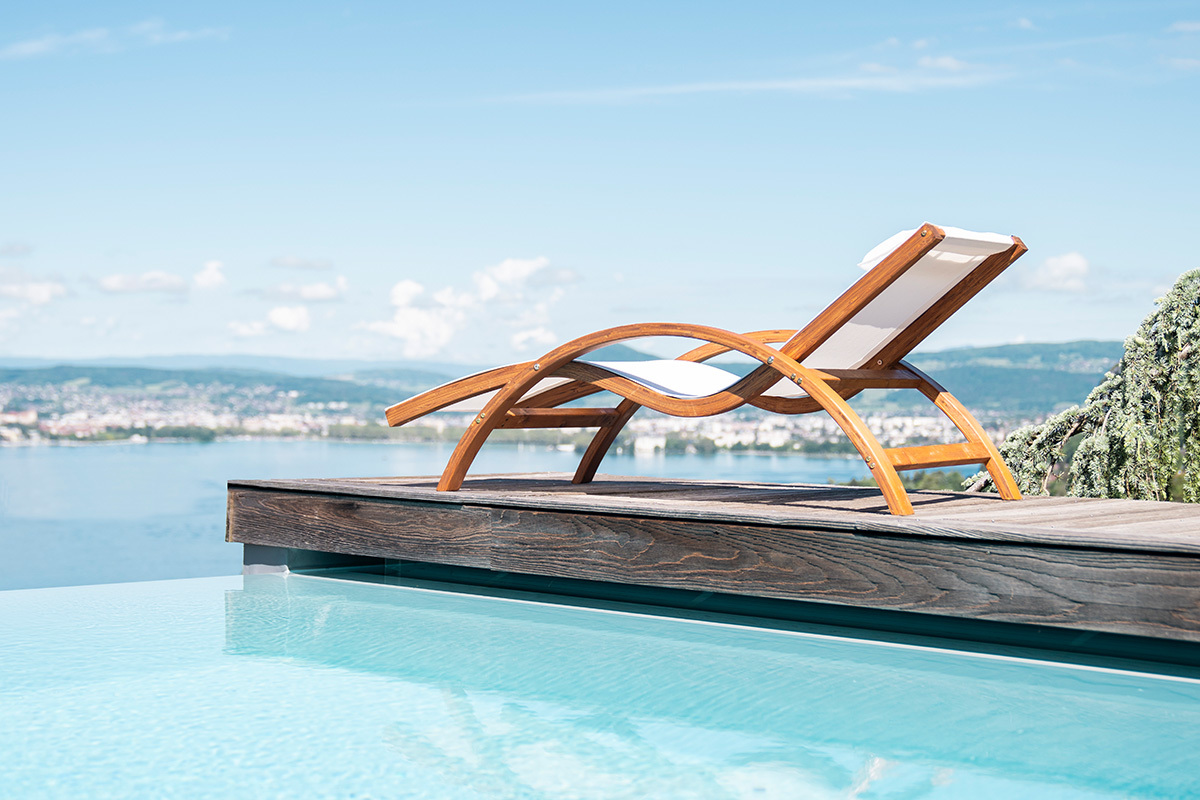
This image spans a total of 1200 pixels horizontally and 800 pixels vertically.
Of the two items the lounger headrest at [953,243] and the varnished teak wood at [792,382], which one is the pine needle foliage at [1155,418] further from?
the lounger headrest at [953,243]

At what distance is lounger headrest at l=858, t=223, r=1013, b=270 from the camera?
14.1ft

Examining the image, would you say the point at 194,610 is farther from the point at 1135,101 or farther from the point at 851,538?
the point at 1135,101

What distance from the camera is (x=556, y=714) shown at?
11.0ft

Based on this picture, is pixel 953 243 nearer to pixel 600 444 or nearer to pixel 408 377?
pixel 600 444

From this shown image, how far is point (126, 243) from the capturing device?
41.6m

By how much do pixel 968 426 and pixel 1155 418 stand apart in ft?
9.23

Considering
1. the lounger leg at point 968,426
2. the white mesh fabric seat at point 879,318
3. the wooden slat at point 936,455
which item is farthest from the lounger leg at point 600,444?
the wooden slat at point 936,455

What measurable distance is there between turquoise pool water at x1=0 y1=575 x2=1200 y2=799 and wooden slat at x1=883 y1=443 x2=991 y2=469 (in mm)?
849

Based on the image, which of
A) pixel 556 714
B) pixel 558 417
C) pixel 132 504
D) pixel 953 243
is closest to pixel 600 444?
pixel 558 417

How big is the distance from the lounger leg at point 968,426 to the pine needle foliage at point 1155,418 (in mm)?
2249

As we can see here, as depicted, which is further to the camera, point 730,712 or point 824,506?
point 824,506

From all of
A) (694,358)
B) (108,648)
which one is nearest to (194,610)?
(108,648)

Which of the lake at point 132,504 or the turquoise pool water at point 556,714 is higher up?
the turquoise pool water at point 556,714

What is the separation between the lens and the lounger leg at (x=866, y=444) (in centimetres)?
416
